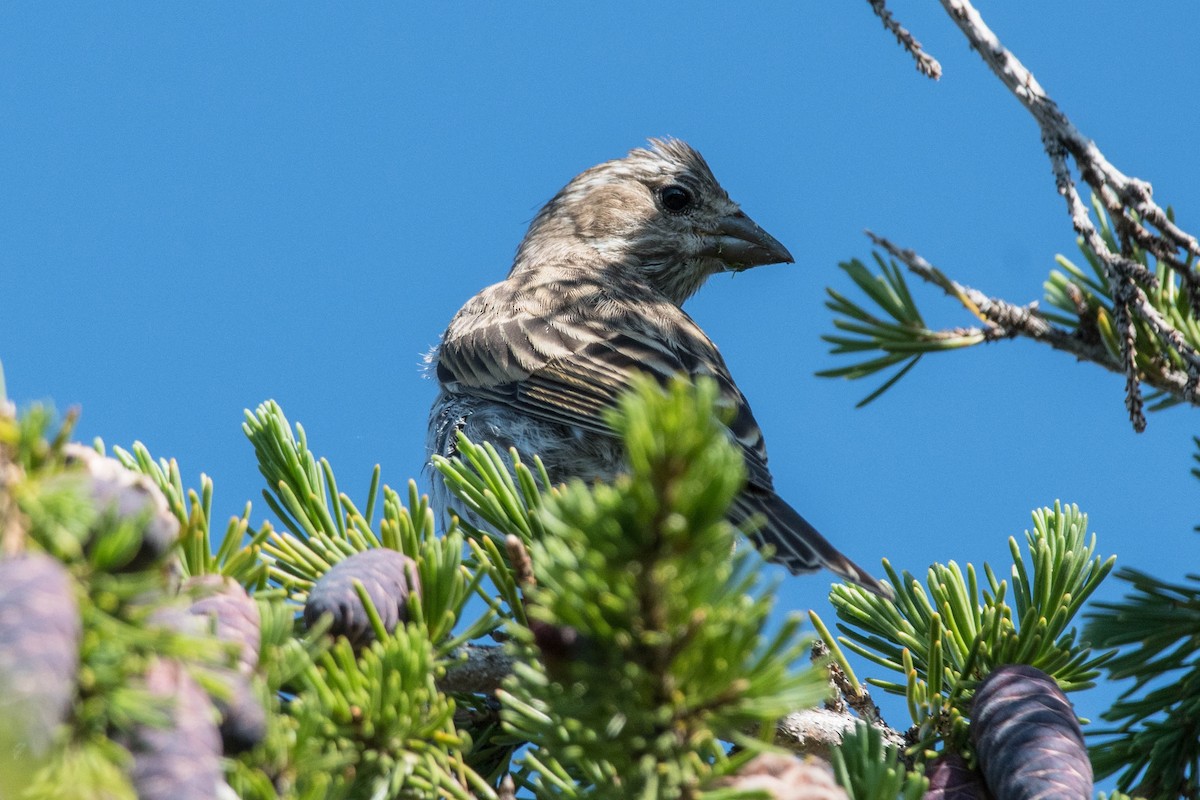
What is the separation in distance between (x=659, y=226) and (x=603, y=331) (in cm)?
213

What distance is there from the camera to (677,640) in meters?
1.18

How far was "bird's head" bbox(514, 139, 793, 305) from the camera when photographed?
23.9 feet

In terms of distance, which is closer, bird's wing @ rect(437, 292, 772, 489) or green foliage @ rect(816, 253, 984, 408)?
green foliage @ rect(816, 253, 984, 408)

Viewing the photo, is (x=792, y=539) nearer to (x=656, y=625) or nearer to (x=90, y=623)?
(x=656, y=625)

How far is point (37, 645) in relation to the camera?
98cm

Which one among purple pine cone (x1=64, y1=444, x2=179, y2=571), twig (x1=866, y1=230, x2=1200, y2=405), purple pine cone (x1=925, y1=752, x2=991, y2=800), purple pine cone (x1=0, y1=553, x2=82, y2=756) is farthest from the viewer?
twig (x1=866, y1=230, x2=1200, y2=405)

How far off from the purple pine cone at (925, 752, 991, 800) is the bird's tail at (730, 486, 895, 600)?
0.96m

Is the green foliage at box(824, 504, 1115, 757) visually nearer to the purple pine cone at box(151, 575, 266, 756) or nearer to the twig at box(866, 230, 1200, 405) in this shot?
the twig at box(866, 230, 1200, 405)

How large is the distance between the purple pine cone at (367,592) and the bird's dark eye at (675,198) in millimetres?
5870

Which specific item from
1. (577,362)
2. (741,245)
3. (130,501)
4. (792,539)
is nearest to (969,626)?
(792,539)

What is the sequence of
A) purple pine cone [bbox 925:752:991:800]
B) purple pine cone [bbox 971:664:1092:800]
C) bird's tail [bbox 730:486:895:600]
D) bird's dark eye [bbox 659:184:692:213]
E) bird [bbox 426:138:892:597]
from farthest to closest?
bird's dark eye [bbox 659:184:692:213]
bird [bbox 426:138:892:597]
bird's tail [bbox 730:486:895:600]
purple pine cone [bbox 925:752:991:800]
purple pine cone [bbox 971:664:1092:800]

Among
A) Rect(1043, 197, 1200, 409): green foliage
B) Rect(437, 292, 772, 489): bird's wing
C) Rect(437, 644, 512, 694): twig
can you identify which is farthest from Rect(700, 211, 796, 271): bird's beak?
Rect(437, 644, 512, 694): twig

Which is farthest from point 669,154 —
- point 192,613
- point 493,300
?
point 192,613

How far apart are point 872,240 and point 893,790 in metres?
1.18
